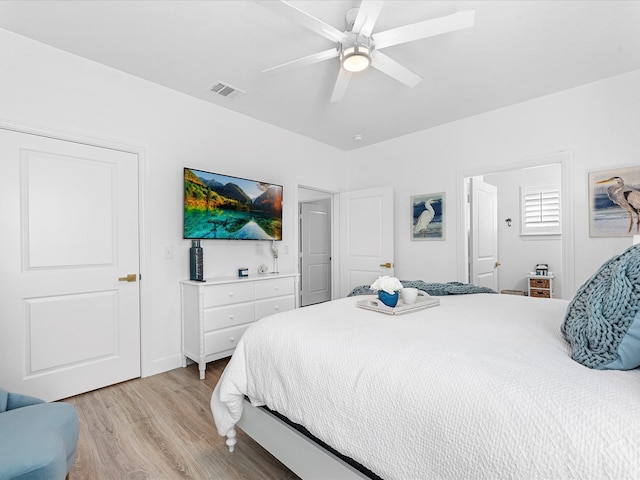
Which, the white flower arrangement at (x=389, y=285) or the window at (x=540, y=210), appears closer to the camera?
the white flower arrangement at (x=389, y=285)

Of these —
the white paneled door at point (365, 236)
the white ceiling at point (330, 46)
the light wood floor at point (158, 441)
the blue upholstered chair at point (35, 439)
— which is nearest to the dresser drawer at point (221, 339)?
the light wood floor at point (158, 441)

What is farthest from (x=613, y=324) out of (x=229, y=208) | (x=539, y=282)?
(x=539, y=282)

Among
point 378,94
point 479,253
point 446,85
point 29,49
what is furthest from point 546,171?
point 29,49

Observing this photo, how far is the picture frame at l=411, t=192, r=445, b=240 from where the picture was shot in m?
4.00

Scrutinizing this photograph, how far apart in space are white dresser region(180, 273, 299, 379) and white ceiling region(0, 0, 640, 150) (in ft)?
6.19

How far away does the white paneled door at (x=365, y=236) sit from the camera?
4.32m

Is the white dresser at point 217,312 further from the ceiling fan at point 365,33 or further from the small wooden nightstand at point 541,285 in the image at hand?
the small wooden nightstand at point 541,285

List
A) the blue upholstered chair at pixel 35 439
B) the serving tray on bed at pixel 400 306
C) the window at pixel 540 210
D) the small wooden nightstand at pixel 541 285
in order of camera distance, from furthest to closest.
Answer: the window at pixel 540 210 → the small wooden nightstand at pixel 541 285 → the serving tray on bed at pixel 400 306 → the blue upholstered chair at pixel 35 439

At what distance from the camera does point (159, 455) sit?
1.79m

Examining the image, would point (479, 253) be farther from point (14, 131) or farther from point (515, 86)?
point (14, 131)

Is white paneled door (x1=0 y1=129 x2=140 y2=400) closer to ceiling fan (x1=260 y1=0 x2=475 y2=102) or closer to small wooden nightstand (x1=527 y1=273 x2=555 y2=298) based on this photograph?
ceiling fan (x1=260 y1=0 x2=475 y2=102)

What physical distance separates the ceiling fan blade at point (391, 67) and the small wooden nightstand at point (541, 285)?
3700 mm

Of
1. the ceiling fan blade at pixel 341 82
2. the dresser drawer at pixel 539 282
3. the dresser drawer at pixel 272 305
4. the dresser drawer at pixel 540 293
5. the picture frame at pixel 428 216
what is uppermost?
the ceiling fan blade at pixel 341 82

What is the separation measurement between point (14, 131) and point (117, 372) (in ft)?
6.60
